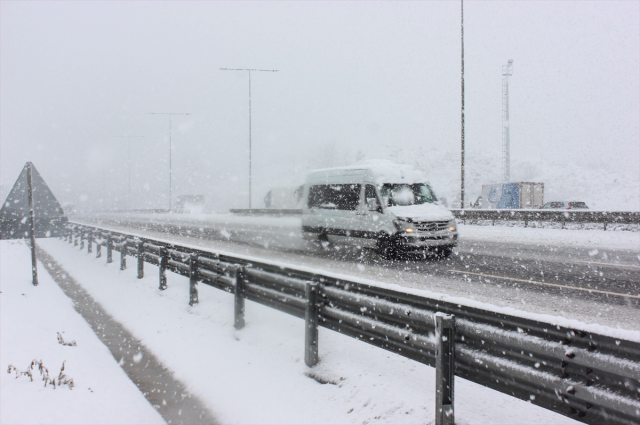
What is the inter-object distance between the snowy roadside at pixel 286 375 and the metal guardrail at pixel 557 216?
16995mm

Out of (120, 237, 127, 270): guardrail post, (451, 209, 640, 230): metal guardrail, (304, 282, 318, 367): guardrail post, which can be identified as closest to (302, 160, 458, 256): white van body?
(120, 237, 127, 270): guardrail post

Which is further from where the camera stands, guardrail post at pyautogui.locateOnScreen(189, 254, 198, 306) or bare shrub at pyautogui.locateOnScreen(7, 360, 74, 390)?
guardrail post at pyautogui.locateOnScreen(189, 254, 198, 306)

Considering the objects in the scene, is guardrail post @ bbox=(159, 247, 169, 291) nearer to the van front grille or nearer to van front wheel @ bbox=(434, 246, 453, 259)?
the van front grille

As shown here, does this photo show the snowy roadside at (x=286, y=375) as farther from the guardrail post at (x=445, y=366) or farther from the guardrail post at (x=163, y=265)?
the guardrail post at (x=163, y=265)

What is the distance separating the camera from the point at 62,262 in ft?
50.7

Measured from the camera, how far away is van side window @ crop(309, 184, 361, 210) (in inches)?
517

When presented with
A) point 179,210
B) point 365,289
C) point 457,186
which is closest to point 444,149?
point 457,186

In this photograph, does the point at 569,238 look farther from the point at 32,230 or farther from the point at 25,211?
the point at 25,211

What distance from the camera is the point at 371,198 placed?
1246 centimetres

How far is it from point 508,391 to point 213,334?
420 centimetres

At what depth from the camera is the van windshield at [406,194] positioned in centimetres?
1234

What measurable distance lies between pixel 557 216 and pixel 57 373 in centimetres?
2029

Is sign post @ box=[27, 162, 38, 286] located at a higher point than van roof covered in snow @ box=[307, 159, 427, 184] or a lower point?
lower

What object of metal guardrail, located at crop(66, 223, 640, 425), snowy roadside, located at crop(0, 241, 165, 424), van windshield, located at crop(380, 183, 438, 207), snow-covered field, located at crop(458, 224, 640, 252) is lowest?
snowy roadside, located at crop(0, 241, 165, 424)
